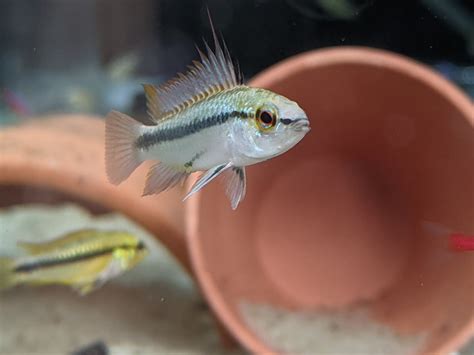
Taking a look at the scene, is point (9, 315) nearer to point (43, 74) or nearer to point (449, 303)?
point (449, 303)

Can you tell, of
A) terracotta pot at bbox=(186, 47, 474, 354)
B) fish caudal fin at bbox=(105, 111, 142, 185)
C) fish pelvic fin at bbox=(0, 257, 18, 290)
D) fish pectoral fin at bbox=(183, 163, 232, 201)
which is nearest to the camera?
fish pectoral fin at bbox=(183, 163, 232, 201)

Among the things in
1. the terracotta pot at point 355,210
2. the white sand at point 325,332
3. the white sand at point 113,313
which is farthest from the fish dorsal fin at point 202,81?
the white sand at point 113,313

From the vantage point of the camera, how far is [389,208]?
10.0 ft

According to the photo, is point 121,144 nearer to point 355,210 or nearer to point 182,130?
point 182,130

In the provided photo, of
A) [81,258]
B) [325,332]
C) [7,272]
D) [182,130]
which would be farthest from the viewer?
[325,332]

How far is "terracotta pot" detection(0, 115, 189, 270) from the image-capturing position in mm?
2775

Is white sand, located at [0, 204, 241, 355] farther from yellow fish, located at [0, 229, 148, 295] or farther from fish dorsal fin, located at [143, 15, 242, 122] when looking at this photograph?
fish dorsal fin, located at [143, 15, 242, 122]

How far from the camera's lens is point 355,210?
3.23m

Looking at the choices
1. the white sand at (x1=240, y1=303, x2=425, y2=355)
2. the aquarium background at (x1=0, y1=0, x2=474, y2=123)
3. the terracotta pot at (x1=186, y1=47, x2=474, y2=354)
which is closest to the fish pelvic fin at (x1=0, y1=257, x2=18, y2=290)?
the terracotta pot at (x1=186, y1=47, x2=474, y2=354)

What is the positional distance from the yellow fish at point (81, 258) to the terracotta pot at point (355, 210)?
322mm

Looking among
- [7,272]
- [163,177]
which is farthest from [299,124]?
[7,272]

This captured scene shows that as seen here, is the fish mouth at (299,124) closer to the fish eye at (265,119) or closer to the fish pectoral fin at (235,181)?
the fish eye at (265,119)

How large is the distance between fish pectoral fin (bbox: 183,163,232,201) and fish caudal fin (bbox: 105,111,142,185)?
250 mm

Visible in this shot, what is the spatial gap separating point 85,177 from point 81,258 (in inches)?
17.5
